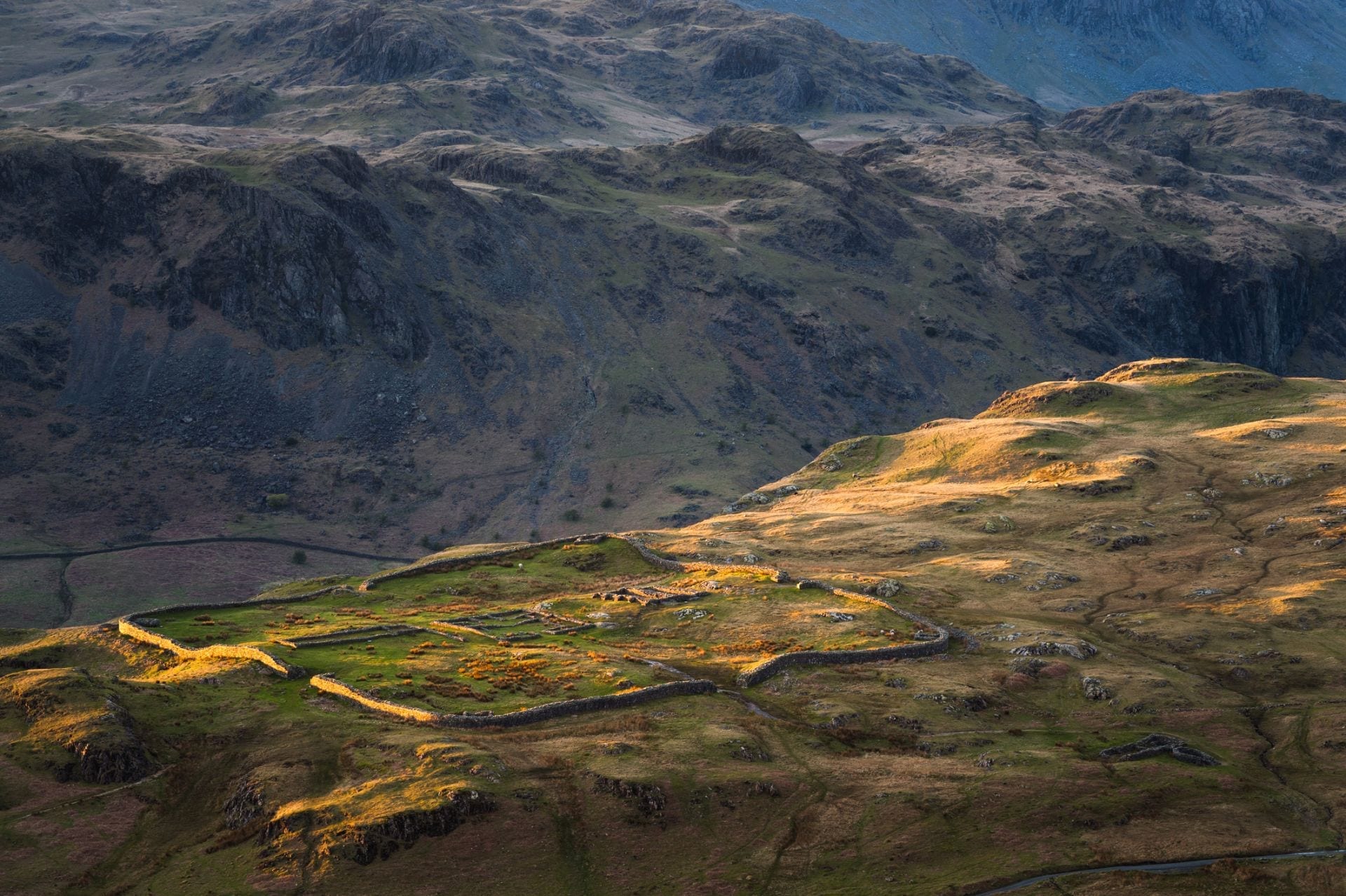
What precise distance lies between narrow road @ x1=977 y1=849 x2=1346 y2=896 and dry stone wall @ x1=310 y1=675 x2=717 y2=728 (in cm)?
2823

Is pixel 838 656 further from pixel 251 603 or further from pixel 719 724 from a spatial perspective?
pixel 251 603

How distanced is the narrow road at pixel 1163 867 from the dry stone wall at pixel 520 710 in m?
28.2

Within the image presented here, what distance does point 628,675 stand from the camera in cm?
8825

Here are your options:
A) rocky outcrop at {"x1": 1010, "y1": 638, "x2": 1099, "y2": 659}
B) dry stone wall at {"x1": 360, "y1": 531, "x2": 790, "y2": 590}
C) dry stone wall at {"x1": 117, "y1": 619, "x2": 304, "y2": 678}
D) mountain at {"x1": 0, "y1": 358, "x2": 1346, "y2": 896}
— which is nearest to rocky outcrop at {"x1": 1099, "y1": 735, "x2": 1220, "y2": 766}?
mountain at {"x1": 0, "y1": 358, "x2": 1346, "y2": 896}

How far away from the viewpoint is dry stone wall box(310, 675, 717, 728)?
76.6m

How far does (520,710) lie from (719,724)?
13.4m

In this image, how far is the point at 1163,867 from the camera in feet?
214

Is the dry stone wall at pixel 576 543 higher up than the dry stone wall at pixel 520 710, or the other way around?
the dry stone wall at pixel 520 710

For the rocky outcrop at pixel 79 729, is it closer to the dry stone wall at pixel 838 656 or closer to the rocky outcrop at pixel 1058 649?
the dry stone wall at pixel 838 656

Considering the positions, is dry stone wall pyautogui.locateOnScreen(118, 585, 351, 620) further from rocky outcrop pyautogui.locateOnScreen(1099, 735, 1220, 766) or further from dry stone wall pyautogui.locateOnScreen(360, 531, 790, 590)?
rocky outcrop pyautogui.locateOnScreen(1099, 735, 1220, 766)

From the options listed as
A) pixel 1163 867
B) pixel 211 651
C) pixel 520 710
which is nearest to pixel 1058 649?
pixel 1163 867

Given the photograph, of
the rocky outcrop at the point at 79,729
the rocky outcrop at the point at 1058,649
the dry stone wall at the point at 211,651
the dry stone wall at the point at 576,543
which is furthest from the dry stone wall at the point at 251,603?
the rocky outcrop at the point at 1058,649

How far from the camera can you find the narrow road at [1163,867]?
6397cm

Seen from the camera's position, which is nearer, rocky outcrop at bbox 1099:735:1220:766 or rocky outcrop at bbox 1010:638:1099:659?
rocky outcrop at bbox 1099:735:1220:766
